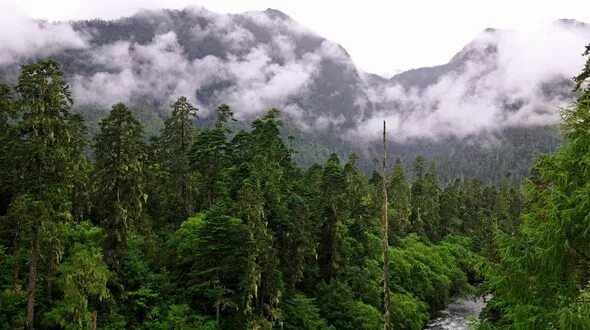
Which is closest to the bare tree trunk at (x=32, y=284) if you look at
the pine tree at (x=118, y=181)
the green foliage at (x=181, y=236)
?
the green foliage at (x=181, y=236)

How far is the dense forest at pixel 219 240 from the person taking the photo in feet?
35.8

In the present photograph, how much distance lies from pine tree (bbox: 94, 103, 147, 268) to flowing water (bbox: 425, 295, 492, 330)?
32973 mm

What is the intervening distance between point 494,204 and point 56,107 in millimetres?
100182

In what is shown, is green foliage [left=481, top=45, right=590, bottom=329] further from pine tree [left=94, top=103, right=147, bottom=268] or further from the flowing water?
the flowing water

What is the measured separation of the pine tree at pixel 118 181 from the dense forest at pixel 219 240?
0.09 m

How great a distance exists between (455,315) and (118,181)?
144ft

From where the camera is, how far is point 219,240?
108 feet

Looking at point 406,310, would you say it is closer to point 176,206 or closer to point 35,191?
point 176,206

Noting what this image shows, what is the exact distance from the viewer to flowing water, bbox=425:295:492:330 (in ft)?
168

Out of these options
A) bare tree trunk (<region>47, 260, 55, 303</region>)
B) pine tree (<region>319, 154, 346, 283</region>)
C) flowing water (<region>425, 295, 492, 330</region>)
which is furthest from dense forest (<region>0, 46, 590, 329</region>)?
flowing water (<region>425, 295, 492, 330</region>)

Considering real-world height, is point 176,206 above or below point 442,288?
above

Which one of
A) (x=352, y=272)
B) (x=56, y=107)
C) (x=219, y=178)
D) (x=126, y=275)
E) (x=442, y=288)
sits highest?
(x=56, y=107)

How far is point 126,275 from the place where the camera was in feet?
110

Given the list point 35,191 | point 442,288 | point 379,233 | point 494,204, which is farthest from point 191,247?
point 494,204
